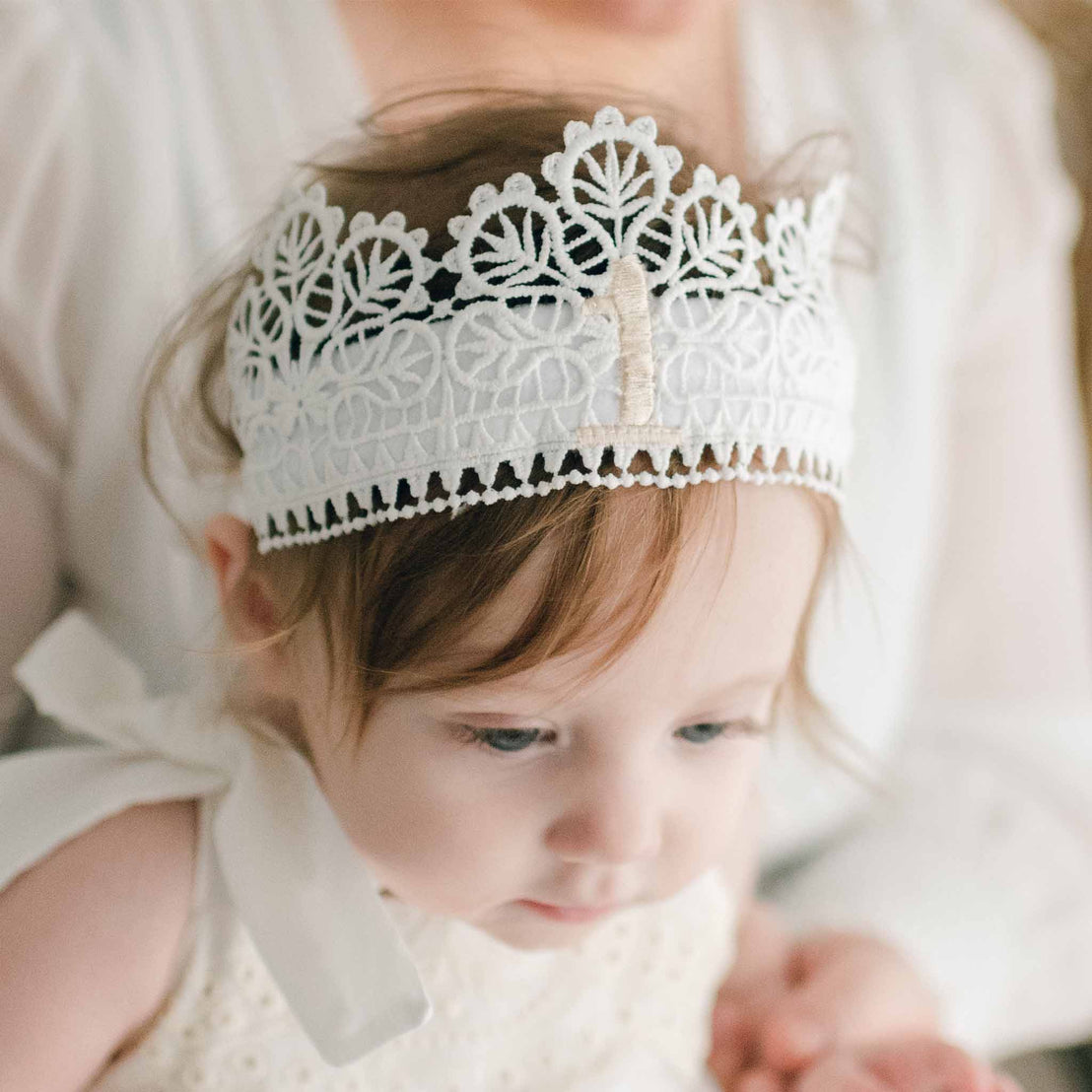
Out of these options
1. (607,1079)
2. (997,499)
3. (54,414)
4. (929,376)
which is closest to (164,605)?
(54,414)

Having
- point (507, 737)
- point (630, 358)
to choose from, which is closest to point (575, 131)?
point (630, 358)

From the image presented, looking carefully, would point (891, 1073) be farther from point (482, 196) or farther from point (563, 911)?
point (482, 196)

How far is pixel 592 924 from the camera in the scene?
0.79m

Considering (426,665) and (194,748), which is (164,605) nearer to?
(194,748)

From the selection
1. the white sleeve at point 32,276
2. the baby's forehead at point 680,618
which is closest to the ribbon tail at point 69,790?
the white sleeve at point 32,276

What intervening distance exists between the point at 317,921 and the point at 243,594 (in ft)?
0.70

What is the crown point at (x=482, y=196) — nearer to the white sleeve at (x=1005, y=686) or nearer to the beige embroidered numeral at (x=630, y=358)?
the beige embroidered numeral at (x=630, y=358)

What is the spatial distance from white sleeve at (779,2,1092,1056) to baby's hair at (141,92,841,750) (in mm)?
639

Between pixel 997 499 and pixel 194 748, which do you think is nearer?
pixel 194 748

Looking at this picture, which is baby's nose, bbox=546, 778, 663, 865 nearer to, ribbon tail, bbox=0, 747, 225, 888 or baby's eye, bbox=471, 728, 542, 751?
baby's eye, bbox=471, 728, 542, 751

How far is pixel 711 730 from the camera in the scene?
2.48 feet

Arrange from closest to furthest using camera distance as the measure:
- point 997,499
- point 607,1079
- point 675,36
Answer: point 607,1079 → point 675,36 → point 997,499

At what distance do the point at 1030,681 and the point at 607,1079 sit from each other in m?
0.78

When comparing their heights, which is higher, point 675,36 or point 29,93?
point 29,93
